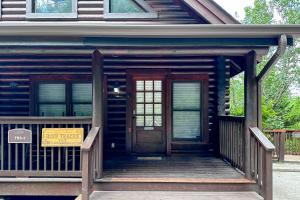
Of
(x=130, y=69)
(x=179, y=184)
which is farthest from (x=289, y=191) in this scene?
(x=130, y=69)

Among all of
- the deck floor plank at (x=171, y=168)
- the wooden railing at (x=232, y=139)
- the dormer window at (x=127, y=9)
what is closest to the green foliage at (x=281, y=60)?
the wooden railing at (x=232, y=139)

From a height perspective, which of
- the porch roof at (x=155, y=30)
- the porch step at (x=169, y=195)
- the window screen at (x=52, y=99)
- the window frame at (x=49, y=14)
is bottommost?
the porch step at (x=169, y=195)

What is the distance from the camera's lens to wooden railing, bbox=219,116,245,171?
5.45 meters

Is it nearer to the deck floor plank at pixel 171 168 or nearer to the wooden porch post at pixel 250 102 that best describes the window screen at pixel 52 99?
the deck floor plank at pixel 171 168

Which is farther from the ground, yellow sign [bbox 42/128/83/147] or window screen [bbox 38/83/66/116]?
window screen [bbox 38/83/66/116]

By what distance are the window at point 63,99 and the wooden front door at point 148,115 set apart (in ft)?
3.84

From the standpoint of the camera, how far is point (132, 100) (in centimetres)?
747

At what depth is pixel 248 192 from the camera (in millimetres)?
4945

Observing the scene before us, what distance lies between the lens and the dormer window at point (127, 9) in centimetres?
706

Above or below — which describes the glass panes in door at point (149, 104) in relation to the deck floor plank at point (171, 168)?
above

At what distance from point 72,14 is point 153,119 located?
126 inches

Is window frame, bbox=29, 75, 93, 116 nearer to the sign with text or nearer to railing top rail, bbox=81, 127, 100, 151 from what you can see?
the sign with text

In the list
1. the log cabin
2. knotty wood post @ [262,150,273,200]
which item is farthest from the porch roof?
knotty wood post @ [262,150,273,200]

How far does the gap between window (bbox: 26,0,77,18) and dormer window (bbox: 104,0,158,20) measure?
812 mm
